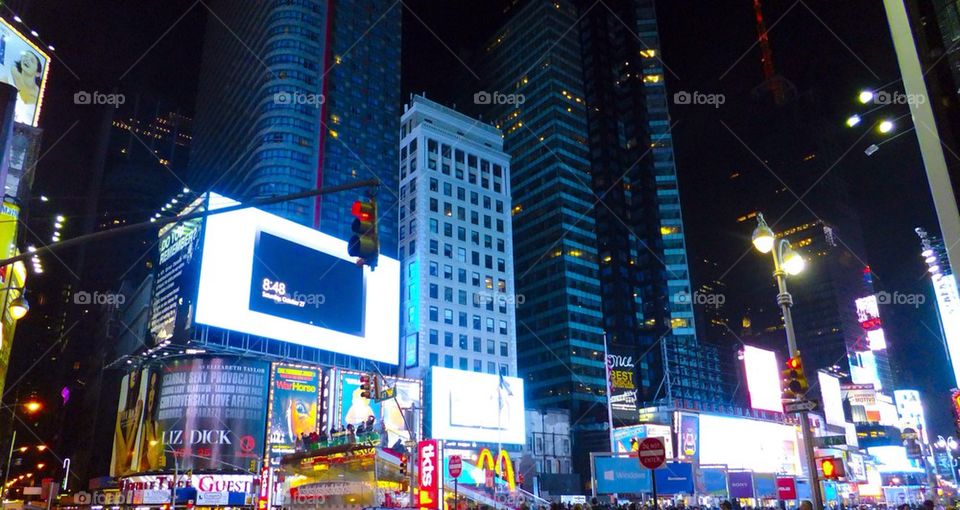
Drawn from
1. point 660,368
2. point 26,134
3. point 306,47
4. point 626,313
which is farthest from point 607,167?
point 26,134

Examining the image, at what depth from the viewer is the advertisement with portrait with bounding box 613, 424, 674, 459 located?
210ft

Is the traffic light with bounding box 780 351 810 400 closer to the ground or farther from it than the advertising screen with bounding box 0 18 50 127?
closer to the ground

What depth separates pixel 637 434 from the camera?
64.5m

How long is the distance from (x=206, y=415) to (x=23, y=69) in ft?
88.5

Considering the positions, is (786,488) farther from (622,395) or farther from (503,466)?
(622,395)

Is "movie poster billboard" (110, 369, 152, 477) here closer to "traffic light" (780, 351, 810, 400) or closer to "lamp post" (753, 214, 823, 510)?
"lamp post" (753, 214, 823, 510)

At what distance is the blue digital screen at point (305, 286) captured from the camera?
55.0 m

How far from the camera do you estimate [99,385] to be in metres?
93.1

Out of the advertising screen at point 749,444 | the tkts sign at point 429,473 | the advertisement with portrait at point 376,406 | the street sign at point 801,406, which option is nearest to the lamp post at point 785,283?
the street sign at point 801,406

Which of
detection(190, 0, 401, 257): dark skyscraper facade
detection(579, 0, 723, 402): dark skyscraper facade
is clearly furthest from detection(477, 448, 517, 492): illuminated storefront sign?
detection(190, 0, 401, 257): dark skyscraper facade

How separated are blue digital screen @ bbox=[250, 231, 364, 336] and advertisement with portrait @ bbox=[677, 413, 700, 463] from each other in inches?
1240

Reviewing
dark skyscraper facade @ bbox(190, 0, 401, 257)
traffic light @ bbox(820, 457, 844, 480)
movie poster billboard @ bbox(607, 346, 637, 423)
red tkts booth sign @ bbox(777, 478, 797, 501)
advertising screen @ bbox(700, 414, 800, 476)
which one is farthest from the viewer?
dark skyscraper facade @ bbox(190, 0, 401, 257)

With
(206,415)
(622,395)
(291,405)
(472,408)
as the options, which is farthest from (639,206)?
(206,415)

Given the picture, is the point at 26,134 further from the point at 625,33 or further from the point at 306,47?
the point at 625,33
